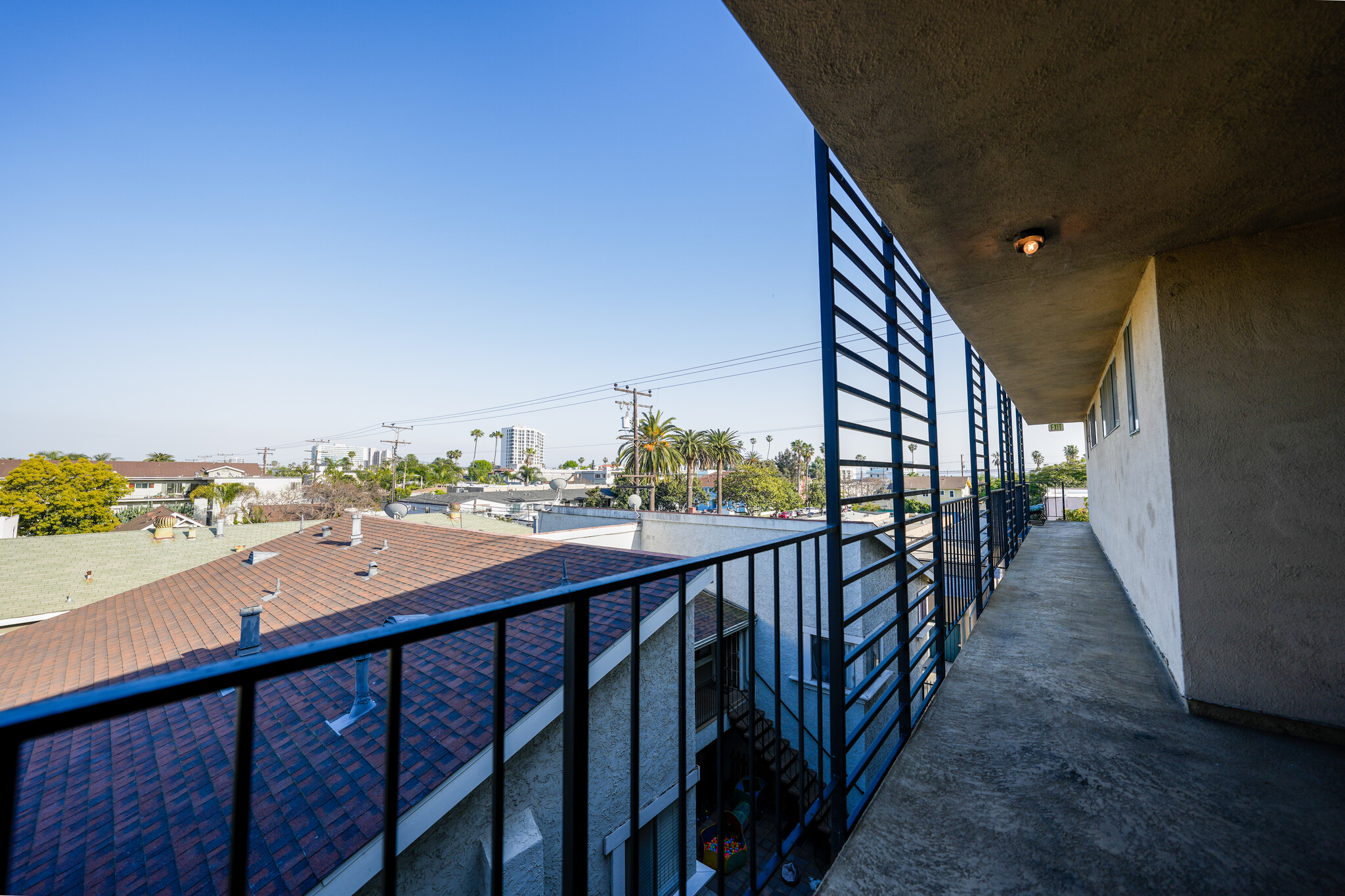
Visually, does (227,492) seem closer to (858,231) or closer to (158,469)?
(158,469)

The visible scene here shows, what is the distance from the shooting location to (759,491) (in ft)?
115

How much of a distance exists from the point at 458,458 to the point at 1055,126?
6878 centimetres

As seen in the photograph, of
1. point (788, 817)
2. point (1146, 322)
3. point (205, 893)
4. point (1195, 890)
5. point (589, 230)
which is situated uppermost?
point (589, 230)

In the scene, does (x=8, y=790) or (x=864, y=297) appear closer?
(x=8, y=790)

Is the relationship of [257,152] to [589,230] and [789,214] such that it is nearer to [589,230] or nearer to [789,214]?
[589,230]

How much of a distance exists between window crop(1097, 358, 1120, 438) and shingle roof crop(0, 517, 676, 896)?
13.6 feet

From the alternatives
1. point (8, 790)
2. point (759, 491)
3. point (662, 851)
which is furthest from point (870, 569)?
point (759, 491)

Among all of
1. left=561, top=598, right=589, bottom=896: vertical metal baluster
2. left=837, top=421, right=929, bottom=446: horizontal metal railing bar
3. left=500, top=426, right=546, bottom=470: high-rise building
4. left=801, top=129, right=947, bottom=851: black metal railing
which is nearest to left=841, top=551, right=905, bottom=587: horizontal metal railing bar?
left=801, top=129, right=947, bottom=851: black metal railing

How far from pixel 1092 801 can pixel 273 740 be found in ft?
15.5

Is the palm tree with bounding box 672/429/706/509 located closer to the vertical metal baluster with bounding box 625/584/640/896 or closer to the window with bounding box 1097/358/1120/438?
the window with bounding box 1097/358/1120/438

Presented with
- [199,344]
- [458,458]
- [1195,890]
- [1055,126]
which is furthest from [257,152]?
[458,458]

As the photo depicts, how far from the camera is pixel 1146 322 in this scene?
2559mm

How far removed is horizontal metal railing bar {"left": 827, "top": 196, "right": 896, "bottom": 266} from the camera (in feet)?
5.45

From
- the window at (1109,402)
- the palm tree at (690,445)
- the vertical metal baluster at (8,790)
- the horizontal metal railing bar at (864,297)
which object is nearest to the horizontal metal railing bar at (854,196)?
the horizontal metal railing bar at (864,297)
